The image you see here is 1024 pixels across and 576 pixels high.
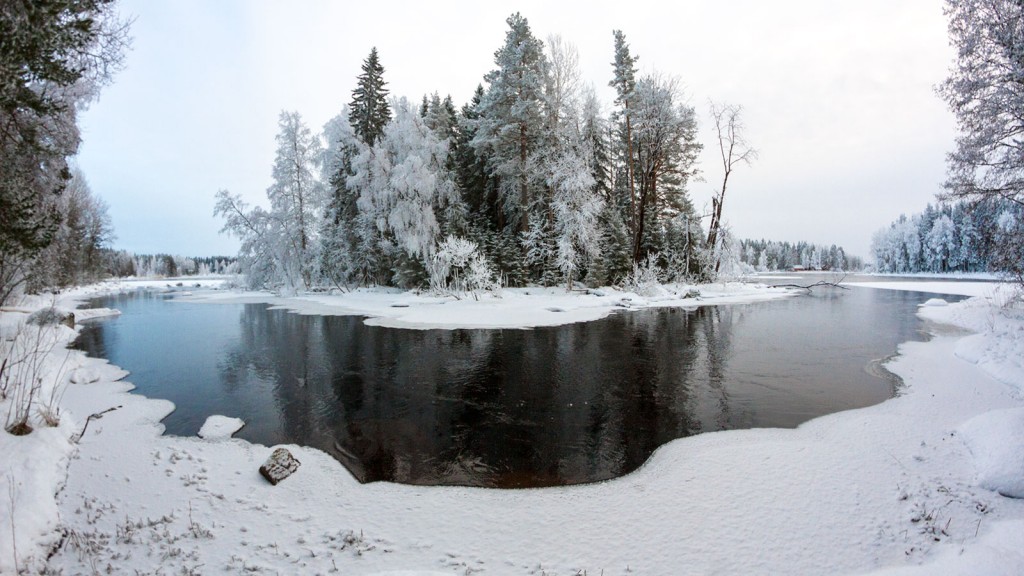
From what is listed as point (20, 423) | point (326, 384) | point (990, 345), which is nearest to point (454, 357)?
point (326, 384)

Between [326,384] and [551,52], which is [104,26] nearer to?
[326,384]

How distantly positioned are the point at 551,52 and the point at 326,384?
99.8ft

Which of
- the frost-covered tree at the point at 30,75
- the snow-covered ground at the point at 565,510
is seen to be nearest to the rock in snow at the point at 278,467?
the snow-covered ground at the point at 565,510

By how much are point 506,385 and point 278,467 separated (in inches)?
240

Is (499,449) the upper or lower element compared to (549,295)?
lower

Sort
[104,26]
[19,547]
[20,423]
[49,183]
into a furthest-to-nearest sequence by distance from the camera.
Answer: [49,183], [104,26], [20,423], [19,547]

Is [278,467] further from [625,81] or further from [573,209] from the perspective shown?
[625,81]

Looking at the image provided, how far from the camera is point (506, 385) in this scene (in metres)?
11.5

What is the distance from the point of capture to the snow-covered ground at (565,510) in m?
4.23

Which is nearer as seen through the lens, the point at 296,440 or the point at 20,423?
the point at 20,423

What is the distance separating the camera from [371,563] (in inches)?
166

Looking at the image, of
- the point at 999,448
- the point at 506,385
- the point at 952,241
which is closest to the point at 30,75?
the point at 506,385

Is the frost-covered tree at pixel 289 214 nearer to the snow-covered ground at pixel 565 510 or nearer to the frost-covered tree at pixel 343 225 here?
the frost-covered tree at pixel 343 225

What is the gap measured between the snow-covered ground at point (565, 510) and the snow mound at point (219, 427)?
17cm
